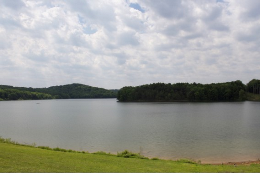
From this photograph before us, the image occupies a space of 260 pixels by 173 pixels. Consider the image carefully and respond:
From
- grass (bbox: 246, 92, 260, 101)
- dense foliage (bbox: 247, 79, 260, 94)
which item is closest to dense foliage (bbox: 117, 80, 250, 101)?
dense foliage (bbox: 247, 79, 260, 94)

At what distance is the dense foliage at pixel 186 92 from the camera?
12243cm

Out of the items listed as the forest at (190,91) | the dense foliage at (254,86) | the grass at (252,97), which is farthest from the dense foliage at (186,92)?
the grass at (252,97)

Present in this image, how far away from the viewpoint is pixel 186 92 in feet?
437

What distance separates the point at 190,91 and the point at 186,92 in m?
8.29

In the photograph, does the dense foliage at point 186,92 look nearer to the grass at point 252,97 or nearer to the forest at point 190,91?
the forest at point 190,91

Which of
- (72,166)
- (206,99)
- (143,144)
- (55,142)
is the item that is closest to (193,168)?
(72,166)

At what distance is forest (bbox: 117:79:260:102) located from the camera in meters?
123

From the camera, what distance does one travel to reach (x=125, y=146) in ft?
65.6

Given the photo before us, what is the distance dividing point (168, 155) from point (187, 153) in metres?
1.72

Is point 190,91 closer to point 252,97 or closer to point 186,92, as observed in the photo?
point 186,92

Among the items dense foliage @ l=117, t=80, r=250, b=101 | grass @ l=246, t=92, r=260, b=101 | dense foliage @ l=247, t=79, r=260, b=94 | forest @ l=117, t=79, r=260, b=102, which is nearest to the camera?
dense foliage @ l=117, t=80, r=250, b=101

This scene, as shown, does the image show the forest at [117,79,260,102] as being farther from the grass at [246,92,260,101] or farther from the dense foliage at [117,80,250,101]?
the grass at [246,92,260,101]

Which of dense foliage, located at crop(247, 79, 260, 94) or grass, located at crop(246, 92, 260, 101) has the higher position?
dense foliage, located at crop(247, 79, 260, 94)

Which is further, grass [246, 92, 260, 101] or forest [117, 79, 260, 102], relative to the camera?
grass [246, 92, 260, 101]
